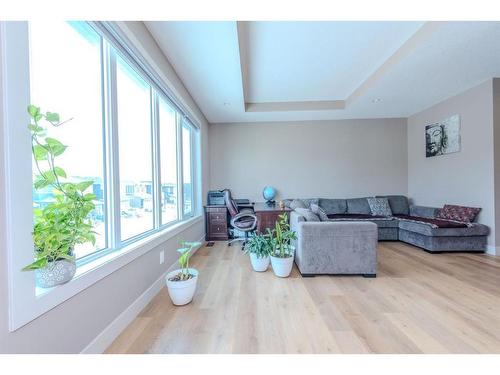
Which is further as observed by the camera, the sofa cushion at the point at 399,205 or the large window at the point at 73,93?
the sofa cushion at the point at 399,205

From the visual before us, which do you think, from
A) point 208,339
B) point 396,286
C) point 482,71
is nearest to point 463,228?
point 396,286

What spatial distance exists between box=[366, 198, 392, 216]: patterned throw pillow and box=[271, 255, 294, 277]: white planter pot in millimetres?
2868

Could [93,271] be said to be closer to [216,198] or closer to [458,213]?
[216,198]

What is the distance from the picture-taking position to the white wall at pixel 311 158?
4.91 meters

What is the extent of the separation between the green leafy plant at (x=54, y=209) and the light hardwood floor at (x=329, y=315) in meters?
0.84

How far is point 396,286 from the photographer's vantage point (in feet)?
7.34

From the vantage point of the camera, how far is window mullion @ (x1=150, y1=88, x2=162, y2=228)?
237 centimetres

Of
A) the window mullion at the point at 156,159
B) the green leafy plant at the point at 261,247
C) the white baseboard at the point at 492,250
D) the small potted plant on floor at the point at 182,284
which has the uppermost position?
the window mullion at the point at 156,159

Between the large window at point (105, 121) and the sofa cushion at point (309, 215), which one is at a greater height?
the large window at point (105, 121)

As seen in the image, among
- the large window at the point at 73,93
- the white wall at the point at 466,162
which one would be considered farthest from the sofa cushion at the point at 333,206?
the large window at the point at 73,93

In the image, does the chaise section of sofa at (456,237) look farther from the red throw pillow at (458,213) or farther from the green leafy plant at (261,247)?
the green leafy plant at (261,247)

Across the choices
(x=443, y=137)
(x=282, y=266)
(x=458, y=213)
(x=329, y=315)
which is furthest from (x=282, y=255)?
(x=443, y=137)

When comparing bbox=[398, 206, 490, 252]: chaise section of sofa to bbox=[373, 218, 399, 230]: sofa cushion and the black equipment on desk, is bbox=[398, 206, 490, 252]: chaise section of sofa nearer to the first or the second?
bbox=[373, 218, 399, 230]: sofa cushion
